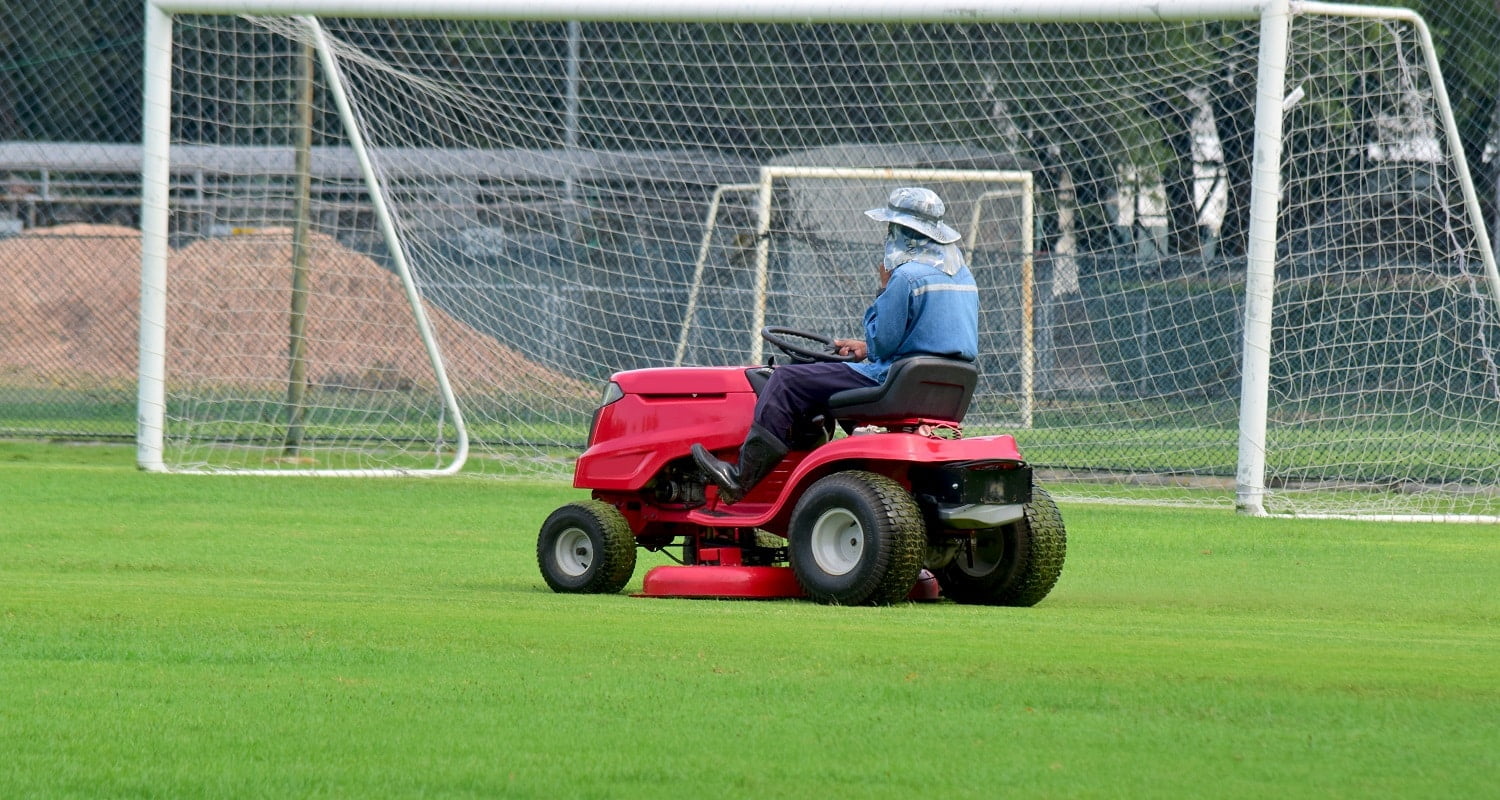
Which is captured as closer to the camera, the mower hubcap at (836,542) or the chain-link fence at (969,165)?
the mower hubcap at (836,542)

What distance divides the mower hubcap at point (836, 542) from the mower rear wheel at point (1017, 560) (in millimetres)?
551

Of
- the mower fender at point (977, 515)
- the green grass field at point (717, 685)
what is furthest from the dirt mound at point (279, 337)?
the mower fender at point (977, 515)

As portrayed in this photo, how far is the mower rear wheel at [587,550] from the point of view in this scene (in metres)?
7.62

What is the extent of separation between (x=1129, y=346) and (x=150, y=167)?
7786 millimetres

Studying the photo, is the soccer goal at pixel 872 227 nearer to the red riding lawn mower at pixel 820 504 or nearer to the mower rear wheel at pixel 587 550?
the red riding lawn mower at pixel 820 504

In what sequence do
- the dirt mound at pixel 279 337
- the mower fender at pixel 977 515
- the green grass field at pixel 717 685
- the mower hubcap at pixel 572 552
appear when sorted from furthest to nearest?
the dirt mound at pixel 279 337
the mower hubcap at pixel 572 552
the mower fender at pixel 977 515
the green grass field at pixel 717 685

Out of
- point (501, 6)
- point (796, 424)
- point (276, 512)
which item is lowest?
point (276, 512)

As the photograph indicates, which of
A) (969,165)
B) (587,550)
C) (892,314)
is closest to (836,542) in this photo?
(892,314)

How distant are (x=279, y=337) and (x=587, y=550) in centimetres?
909

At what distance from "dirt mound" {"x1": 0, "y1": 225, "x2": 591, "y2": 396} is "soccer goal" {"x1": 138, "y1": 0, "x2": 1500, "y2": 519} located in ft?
0.23

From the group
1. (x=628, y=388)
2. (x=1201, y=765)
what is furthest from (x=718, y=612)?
(x=1201, y=765)

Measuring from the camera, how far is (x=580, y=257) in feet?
53.5

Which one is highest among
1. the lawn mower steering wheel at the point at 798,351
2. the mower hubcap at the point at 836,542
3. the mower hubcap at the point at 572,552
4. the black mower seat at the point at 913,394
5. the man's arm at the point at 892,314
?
the man's arm at the point at 892,314

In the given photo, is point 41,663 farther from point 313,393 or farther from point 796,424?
point 313,393
